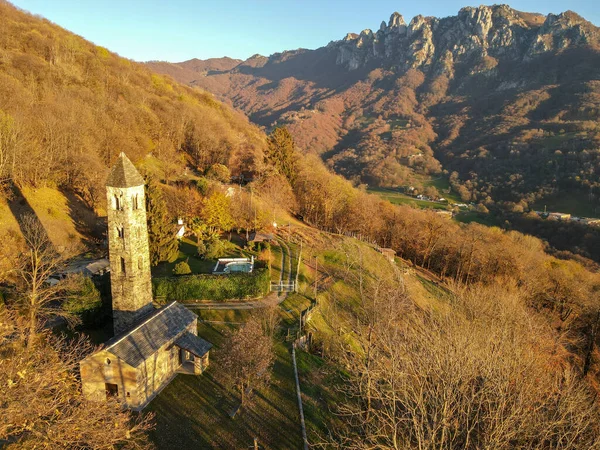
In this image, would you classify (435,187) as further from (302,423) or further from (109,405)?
(109,405)

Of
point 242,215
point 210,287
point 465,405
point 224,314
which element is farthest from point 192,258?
point 465,405

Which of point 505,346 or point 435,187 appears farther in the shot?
point 435,187

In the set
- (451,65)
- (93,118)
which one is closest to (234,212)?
(93,118)

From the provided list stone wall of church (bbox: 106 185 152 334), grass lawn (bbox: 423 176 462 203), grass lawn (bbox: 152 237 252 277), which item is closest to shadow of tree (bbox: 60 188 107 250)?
grass lawn (bbox: 152 237 252 277)

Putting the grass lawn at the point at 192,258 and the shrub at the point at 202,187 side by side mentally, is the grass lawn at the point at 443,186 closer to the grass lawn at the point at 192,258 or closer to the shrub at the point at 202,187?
the shrub at the point at 202,187

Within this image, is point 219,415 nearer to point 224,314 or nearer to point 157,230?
point 224,314

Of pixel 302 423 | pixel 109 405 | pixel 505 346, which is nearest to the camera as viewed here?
pixel 109 405
